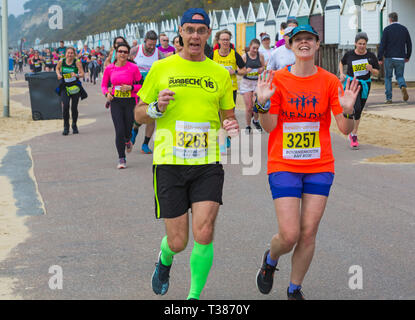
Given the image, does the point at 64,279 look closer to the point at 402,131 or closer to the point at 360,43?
the point at 360,43

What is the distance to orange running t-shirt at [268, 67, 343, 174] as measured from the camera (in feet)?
16.5

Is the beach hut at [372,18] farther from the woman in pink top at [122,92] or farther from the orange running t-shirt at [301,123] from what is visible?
the orange running t-shirt at [301,123]

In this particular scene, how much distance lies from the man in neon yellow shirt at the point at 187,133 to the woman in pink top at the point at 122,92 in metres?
6.65

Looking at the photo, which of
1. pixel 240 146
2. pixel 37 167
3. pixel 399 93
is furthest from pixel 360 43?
pixel 399 93

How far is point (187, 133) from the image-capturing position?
504 cm

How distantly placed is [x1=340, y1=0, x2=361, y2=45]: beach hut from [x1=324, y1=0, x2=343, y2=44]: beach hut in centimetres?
115

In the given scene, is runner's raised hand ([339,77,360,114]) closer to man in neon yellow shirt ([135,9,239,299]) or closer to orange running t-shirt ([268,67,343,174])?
orange running t-shirt ([268,67,343,174])

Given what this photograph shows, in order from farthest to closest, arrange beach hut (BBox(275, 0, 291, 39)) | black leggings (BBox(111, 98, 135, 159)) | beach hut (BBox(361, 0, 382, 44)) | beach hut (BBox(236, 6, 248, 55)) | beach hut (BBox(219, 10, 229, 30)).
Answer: beach hut (BBox(219, 10, 229, 30)) → beach hut (BBox(236, 6, 248, 55)) → beach hut (BBox(275, 0, 291, 39)) → beach hut (BBox(361, 0, 382, 44)) → black leggings (BBox(111, 98, 135, 159))

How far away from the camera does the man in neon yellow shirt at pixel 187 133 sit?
16.4 ft

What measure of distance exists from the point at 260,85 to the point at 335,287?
160cm

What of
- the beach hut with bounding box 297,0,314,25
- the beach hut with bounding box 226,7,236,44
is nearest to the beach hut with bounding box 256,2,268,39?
the beach hut with bounding box 226,7,236,44

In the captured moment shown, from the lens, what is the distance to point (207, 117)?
16.6 feet

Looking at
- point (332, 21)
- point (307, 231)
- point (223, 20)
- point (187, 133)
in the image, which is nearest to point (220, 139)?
point (187, 133)
